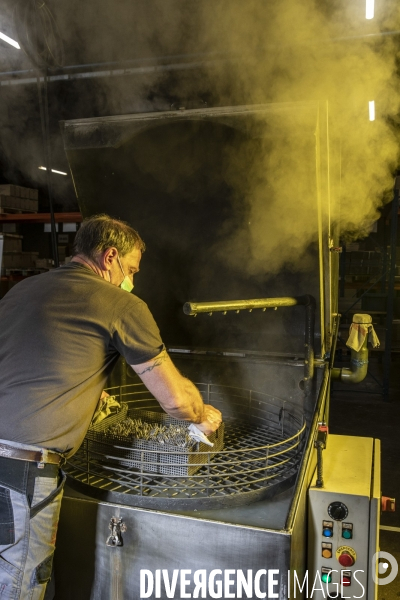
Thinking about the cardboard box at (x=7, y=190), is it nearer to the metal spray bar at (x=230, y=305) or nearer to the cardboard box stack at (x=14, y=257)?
the cardboard box stack at (x=14, y=257)

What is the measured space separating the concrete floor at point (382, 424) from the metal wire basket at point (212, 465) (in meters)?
1.24

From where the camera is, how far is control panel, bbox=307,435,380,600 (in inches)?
66.4

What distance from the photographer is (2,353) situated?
5.10 ft

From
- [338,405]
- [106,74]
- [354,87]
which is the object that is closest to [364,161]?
[354,87]

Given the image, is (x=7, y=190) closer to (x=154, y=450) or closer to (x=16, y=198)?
(x=16, y=198)

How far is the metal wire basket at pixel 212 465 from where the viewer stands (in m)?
1.60

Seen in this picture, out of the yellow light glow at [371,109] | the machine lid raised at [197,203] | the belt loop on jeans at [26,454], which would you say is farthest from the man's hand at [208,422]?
the yellow light glow at [371,109]

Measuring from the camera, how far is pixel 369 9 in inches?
112

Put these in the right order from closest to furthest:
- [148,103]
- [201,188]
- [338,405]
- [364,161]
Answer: [201,188] < [148,103] < [364,161] < [338,405]

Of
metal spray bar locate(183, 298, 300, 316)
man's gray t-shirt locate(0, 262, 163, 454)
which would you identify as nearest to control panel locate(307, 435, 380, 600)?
metal spray bar locate(183, 298, 300, 316)

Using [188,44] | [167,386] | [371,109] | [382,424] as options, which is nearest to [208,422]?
[167,386]

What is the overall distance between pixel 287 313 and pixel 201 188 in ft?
2.62

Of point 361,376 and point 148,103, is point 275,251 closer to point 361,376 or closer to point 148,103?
point 361,376

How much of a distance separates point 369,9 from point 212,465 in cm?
274
